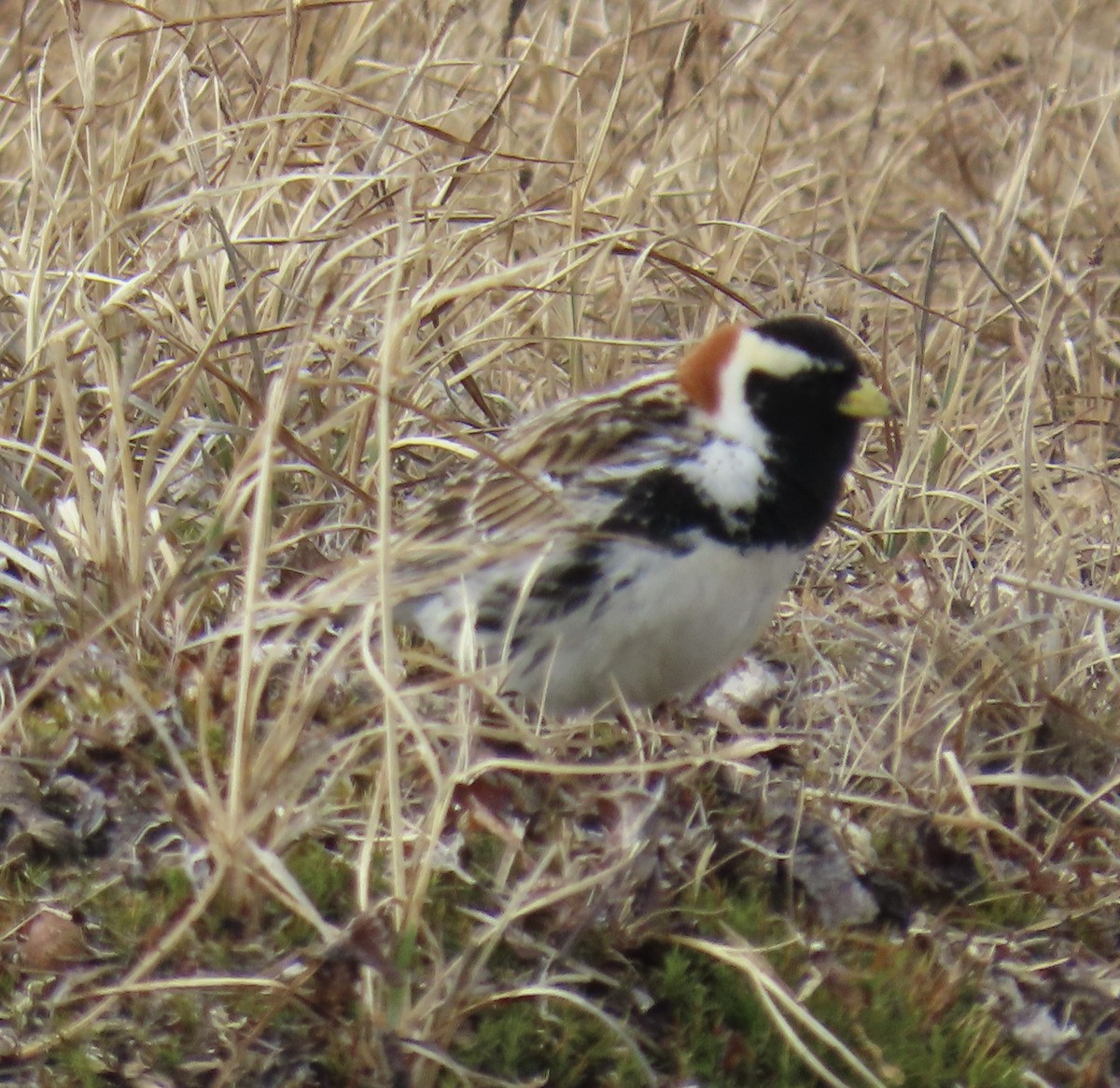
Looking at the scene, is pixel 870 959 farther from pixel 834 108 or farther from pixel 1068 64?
pixel 834 108

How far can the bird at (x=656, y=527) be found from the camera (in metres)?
3.42

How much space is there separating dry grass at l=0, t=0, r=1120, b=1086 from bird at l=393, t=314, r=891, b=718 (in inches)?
5.1

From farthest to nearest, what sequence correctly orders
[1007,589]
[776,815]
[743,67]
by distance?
[743,67]
[1007,589]
[776,815]

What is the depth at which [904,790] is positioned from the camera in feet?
12.0

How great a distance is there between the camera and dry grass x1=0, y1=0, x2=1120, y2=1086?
2889mm

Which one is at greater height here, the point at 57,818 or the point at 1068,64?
the point at 1068,64

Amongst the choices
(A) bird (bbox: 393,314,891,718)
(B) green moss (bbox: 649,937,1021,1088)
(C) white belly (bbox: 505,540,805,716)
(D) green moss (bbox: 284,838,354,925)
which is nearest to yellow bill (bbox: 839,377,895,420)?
(A) bird (bbox: 393,314,891,718)

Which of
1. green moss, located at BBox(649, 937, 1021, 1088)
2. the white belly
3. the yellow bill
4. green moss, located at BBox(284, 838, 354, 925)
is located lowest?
green moss, located at BBox(284, 838, 354, 925)

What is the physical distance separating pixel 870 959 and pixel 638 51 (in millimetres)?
4284

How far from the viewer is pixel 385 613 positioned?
8.89ft

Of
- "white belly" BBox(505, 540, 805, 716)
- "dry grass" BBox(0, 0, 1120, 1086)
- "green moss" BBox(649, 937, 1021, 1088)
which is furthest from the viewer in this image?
"white belly" BBox(505, 540, 805, 716)

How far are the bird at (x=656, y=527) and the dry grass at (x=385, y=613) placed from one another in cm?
13

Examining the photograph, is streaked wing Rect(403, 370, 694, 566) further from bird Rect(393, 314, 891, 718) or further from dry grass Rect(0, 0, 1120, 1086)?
dry grass Rect(0, 0, 1120, 1086)

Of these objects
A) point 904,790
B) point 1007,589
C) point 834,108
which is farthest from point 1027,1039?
point 834,108
